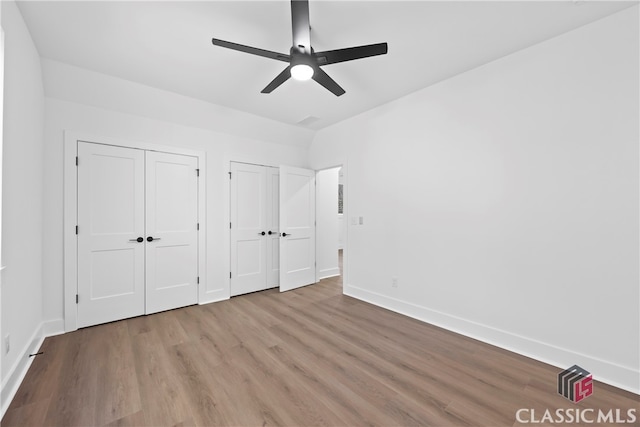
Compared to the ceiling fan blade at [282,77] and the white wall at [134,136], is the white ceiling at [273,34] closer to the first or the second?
the white wall at [134,136]

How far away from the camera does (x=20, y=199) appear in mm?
2086

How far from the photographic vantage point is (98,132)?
3.07 m

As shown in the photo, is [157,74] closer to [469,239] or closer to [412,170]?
[412,170]

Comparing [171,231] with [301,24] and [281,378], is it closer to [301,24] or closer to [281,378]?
[281,378]

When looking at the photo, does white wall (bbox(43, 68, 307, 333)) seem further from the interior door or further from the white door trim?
the interior door

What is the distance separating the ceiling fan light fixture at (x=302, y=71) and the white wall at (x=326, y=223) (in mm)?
2946

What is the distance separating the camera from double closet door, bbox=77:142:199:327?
3023mm

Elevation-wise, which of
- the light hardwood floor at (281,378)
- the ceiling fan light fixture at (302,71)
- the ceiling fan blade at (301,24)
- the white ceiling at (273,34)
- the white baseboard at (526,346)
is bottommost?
the light hardwood floor at (281,378)

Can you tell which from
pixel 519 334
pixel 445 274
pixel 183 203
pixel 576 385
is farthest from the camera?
pixel 183 203

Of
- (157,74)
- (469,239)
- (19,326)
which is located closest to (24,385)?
(19,326)

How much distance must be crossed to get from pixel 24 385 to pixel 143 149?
253 cm

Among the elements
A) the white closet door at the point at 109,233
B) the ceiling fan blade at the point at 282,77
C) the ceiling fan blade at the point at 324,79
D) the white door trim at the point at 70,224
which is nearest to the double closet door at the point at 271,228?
the white closet door at the point at 109,233

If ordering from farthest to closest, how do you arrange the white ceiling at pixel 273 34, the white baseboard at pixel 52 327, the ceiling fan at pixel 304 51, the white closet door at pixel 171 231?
the white closet door at pixel 171 231, the white baseboard at pixel 52 327, the white ceiling at pixel 273 34, the ceiling fan at pixel 304 51

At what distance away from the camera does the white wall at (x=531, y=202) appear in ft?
6.60
